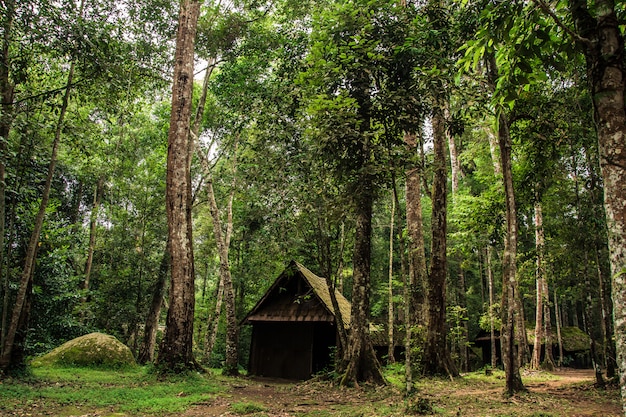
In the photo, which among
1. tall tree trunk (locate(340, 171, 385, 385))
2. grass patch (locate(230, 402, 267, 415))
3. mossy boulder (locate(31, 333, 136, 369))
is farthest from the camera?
mossy boulder (locate(31, 333, 136, 369))

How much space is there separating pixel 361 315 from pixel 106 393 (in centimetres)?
608

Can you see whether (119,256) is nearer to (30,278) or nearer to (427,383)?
(30,278)

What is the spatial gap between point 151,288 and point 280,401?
15.0 m

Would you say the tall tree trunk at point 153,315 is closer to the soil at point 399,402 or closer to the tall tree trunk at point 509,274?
the soil at point 399,402

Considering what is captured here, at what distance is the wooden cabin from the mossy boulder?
4.79 metres

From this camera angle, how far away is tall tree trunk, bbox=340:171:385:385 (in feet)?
32.4

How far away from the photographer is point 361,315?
10273mm

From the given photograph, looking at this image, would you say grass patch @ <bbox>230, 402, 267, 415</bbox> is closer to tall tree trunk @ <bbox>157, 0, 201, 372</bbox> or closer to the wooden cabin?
tall tree trunk @ <bbox>157, 0, 201, 372</bbox>

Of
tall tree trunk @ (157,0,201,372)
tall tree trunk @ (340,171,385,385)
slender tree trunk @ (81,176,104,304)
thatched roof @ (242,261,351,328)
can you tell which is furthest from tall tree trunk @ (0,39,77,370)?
thatched roof @ (242,261,351,328)

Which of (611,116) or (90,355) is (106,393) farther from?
(611,116)

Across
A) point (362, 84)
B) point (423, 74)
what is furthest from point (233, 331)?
point (423, 74)

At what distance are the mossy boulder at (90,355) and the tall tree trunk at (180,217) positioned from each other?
14.5 feet

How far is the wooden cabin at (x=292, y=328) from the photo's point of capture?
50.4 feet

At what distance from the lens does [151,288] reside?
21.5 meters
